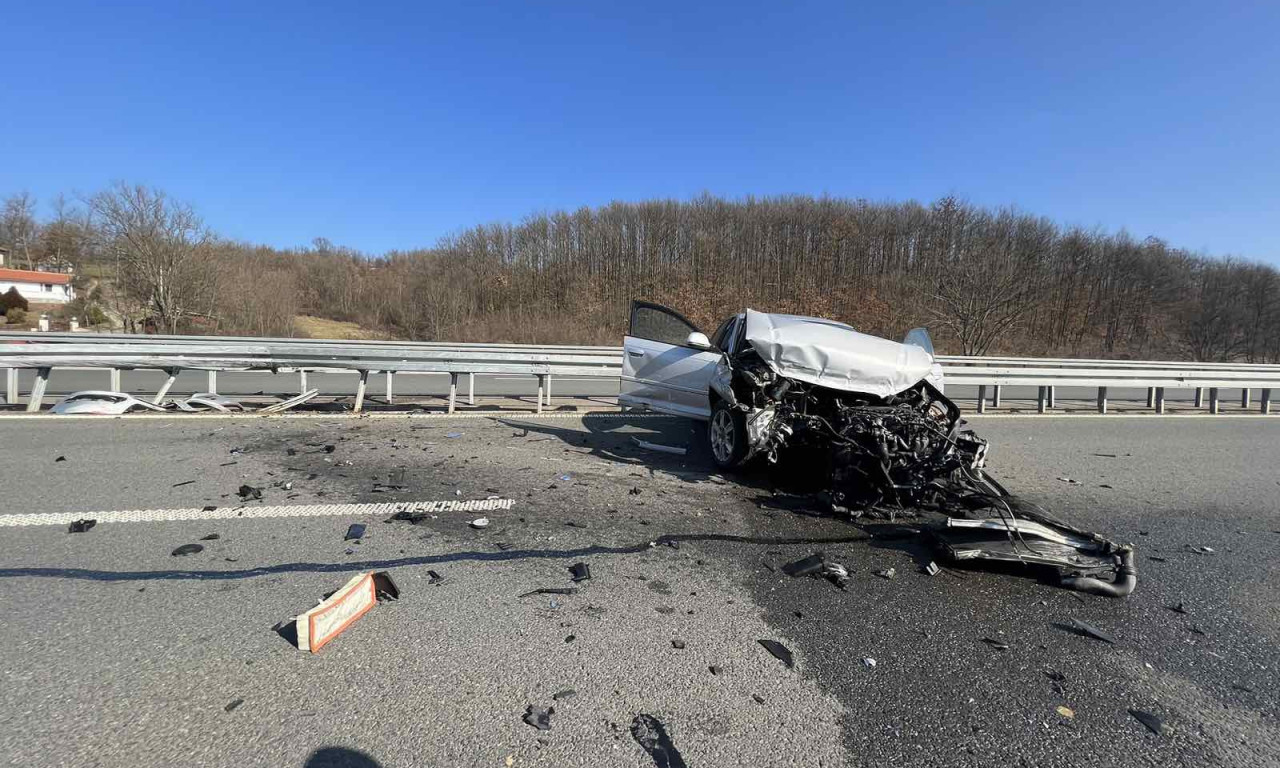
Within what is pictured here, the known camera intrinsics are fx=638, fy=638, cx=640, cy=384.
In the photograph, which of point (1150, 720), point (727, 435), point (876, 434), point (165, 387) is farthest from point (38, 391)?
point (1150, 720)

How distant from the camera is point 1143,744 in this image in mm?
2494

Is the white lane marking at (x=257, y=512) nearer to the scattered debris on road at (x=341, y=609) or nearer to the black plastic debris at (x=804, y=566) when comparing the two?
the scattered debris on road at (x=341, y=609)

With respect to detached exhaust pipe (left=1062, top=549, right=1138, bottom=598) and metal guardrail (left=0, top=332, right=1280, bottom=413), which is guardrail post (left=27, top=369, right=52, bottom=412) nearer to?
metal guardrail (left=0, top=332, right=1280, bottom=413)

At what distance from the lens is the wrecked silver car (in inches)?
157

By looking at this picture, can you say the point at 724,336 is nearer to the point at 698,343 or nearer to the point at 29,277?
the point at 698,343

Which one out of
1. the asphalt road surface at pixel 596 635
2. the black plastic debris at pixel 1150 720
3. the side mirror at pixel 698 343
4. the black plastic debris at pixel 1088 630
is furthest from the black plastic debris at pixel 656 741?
the side mirror at pixel 698 343

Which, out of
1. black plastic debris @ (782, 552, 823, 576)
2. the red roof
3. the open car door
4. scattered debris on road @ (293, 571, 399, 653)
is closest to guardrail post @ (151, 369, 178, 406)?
the open car door

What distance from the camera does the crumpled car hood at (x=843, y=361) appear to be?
5621mm

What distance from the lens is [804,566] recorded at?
13.5ft

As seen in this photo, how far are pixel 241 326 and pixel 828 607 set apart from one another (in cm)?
3121

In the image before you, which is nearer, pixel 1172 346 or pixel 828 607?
pixel 828 607

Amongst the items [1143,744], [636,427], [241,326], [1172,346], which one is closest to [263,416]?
[636,427]

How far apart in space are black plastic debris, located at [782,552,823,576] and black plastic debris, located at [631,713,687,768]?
1769 millimetres

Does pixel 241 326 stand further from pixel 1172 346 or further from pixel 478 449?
pixel 1172 346
